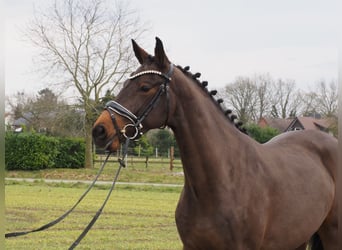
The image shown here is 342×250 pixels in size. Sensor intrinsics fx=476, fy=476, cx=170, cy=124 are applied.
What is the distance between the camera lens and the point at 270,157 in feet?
14.7

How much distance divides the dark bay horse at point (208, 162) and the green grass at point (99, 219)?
4391mm

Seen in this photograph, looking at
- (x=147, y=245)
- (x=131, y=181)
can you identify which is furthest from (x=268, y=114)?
(x=147, y=245)

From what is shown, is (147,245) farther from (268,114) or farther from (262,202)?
(268,114)

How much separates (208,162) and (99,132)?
0.94 m

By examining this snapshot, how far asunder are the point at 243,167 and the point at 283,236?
78 cm

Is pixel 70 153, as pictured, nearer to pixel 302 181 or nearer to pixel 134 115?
pixel 302 181

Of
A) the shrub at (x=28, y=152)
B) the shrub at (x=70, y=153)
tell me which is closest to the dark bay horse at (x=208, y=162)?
Result: the shrub at (x=28, y=152)

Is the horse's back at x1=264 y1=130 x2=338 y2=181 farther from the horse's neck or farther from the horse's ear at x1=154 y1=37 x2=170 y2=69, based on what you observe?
the horse's ear at x1=154 y1=37 x2=170 y2=69

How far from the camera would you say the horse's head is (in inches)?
142

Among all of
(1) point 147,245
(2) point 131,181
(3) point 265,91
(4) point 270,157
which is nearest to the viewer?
(4) point 270,157

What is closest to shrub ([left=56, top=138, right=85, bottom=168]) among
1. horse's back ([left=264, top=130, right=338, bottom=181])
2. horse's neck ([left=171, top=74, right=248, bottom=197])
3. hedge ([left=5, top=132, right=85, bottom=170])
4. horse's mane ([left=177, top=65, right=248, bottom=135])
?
hedge ([left=5, top=132, right=85, bottom=170])

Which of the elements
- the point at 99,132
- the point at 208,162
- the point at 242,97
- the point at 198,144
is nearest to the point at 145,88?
the point at 99,132

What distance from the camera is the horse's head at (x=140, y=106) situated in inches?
142

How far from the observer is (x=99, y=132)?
3.57 metres
